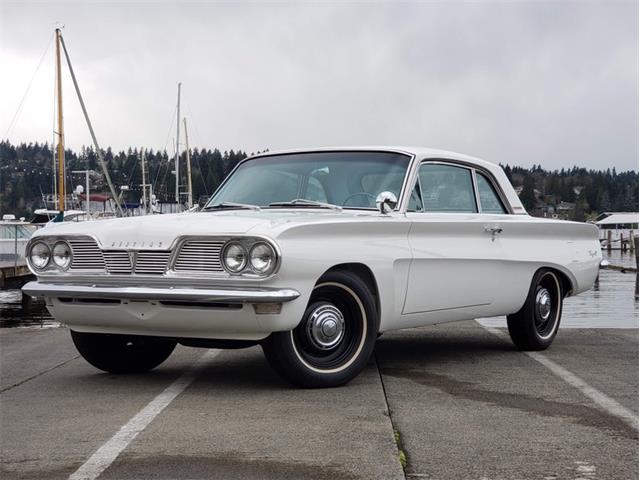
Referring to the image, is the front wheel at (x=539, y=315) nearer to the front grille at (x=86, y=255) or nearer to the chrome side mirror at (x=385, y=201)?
the chrome side mirror at (x=385, y=201)

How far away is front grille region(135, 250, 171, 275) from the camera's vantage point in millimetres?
6055

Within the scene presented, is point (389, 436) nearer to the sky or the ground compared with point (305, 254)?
nearer to the ground

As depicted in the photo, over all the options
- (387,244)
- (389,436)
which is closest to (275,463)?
(389,436)

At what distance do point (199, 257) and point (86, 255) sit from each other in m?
0.90

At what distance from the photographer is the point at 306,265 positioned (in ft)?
19.6

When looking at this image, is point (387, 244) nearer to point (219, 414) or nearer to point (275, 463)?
point (219, 414)

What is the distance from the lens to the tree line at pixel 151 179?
122 metres

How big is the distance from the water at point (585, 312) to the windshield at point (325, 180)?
4.14 meters

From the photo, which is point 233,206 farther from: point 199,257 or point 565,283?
point 565,283

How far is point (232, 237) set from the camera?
5.89 meters

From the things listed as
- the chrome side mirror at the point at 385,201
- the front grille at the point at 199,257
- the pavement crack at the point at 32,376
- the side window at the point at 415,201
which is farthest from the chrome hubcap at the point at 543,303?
the pavement crack at the point at 32,376

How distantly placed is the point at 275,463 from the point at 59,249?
2931 mm

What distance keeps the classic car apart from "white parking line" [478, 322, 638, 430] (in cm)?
52

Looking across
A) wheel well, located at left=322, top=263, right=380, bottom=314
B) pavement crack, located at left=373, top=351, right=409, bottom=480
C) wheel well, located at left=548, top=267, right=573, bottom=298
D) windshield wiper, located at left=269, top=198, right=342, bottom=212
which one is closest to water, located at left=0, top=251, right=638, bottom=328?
wheel well, located at left=548, top=267, right=573, bottom=298
